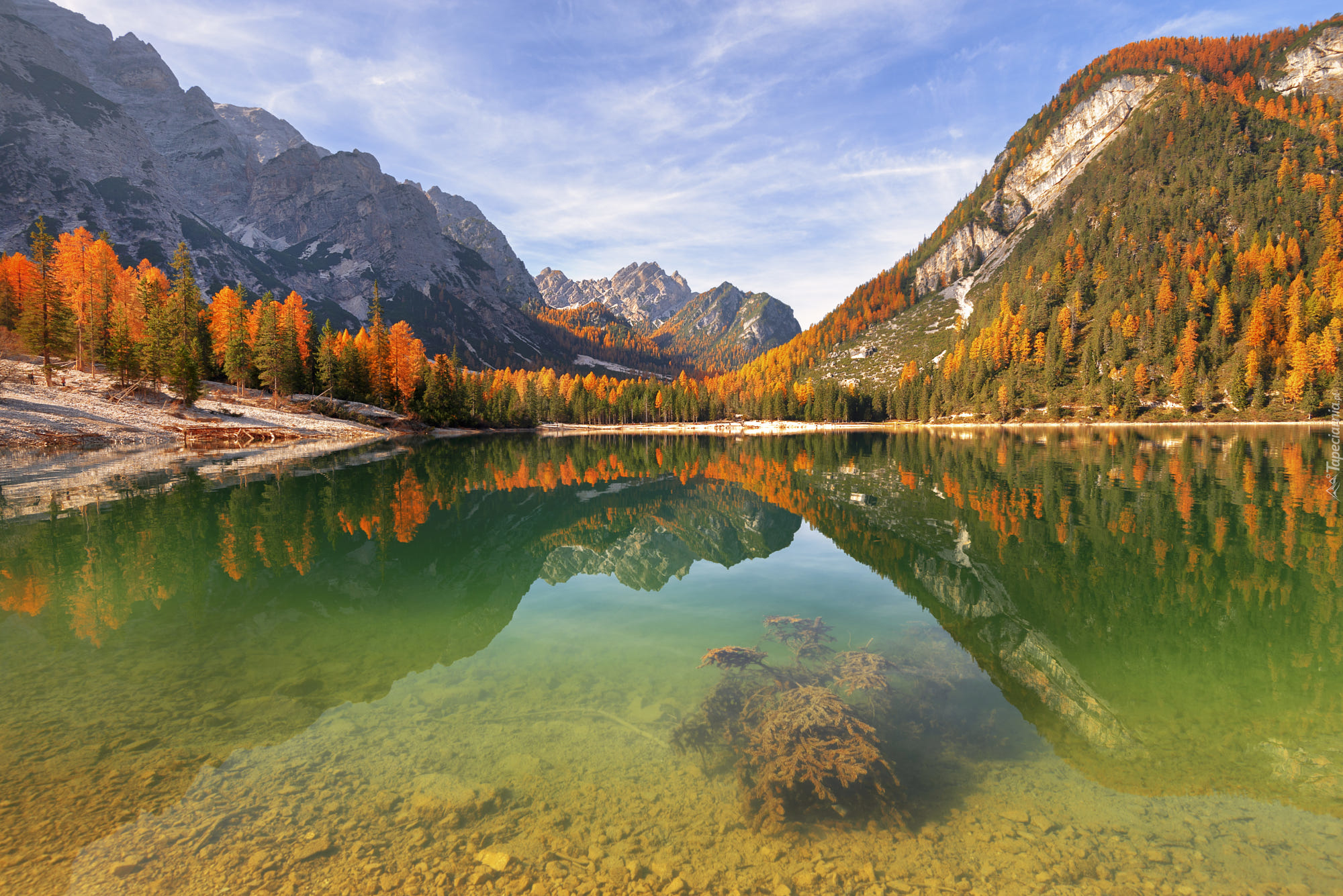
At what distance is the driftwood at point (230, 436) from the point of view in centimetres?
5825

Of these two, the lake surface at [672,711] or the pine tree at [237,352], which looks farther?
the pine tree at [237,352]

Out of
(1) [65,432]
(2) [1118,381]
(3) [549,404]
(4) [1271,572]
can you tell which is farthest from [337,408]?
(2) [1118,381]

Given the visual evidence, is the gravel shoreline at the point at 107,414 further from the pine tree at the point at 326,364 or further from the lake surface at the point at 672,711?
the lake surface at the point at 672,711

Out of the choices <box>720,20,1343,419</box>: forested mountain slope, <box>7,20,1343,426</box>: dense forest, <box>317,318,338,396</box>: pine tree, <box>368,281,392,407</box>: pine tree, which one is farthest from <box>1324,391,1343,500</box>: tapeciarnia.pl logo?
<box>368,281,392,407</box>: pine tree

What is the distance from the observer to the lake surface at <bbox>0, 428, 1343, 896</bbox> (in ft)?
18.4

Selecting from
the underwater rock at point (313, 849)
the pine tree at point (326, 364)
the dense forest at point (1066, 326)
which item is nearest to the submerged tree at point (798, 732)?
the underwater rock at point (313, 849)

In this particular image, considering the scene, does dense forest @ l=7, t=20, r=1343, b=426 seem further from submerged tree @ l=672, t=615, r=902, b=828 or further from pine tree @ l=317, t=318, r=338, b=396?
submerged tree @ l=672, t=615, r=902, b=828

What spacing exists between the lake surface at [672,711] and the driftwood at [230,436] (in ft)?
150

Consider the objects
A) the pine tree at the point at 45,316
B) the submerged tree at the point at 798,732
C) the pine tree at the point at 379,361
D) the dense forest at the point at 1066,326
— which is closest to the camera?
the submerged tree at the point at 798,732

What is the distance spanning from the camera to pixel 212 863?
5.45 m

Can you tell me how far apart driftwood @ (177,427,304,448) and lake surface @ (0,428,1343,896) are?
4577 centimetres

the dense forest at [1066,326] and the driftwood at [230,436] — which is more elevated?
the dense forest at [1066,326]

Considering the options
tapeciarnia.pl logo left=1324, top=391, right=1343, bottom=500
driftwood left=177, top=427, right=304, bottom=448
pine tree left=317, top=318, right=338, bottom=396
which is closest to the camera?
tapeciarnia.pl logo left=1324, top=391, right=1343, bottom=500

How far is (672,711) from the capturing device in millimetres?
8914
